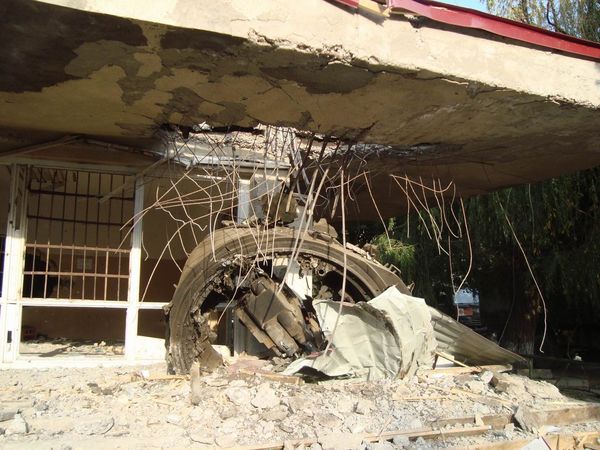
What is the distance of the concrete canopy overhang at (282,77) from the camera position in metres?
3.29

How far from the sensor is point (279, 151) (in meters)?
6.52

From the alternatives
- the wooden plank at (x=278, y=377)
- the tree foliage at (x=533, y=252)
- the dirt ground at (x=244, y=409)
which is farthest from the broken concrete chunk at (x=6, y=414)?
the tree foliage at (x=533, y=252)

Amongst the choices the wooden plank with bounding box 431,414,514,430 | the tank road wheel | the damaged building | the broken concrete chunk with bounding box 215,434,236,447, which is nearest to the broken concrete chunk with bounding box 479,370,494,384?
the damaged building

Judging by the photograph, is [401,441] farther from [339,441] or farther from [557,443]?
[557,443]

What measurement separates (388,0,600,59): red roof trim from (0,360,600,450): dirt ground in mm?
3375

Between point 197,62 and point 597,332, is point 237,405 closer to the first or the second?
point 197,62

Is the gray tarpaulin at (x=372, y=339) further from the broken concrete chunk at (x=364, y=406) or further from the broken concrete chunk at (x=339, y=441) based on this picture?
the broken concrete chunk at (x=339, y=441)

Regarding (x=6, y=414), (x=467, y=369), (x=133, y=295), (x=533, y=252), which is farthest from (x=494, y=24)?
(x=533, y=252)

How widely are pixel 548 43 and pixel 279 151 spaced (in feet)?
10.8

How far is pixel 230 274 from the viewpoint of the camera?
5.73m

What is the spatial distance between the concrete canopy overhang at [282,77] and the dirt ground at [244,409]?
8.44 ft

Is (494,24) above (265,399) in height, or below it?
above

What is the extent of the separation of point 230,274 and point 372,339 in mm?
1732

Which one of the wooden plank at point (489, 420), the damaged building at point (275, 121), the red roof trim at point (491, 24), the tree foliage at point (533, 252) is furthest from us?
the tree foliage at point (533, 252)
